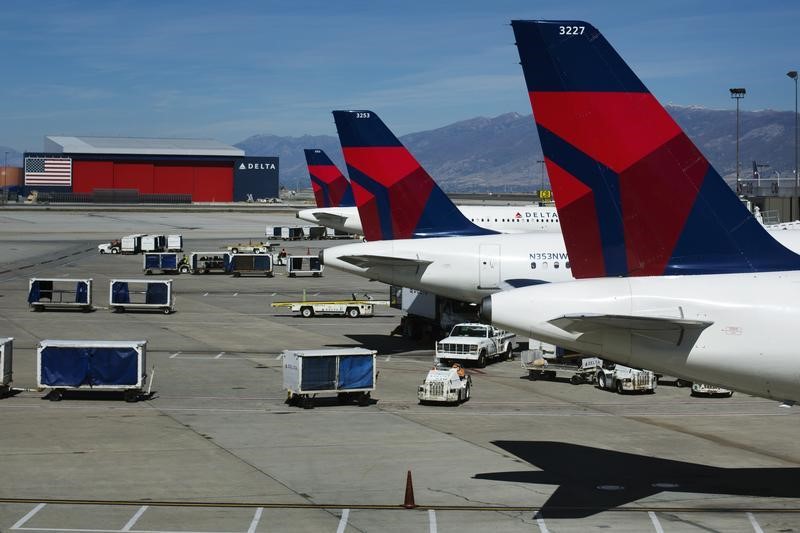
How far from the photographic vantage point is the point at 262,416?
118 ft

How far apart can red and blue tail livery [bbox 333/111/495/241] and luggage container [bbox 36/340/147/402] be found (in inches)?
663

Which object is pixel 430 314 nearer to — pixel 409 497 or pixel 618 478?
pixel 618 478

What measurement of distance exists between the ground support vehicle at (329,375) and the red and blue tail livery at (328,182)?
75657 millimetres

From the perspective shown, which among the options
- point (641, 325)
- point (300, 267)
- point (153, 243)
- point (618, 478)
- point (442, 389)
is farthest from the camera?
point (153, 243)

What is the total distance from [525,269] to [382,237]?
7.67 metres

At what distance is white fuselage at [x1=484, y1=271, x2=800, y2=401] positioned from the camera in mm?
21891

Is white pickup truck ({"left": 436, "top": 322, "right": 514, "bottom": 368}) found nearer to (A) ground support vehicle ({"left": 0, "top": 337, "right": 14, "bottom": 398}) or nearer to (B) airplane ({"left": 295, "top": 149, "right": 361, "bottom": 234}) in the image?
(A) ground support vehicle ({"left": 0, "top": 337, "right": 14, "bottom": 398})

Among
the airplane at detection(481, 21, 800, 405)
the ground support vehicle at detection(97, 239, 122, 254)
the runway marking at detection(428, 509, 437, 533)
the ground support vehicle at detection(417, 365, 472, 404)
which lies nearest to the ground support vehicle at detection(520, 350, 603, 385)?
the ground support vehicle at detection(417, 365, 472, 404)

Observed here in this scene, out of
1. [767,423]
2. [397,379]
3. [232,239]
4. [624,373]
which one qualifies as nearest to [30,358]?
[397,379]

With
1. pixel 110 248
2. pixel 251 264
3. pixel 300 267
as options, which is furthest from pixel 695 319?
pixel 110 248

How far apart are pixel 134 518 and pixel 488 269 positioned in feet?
89.9

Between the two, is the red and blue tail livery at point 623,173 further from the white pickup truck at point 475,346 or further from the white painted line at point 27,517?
the white pickup truck at point 475,346

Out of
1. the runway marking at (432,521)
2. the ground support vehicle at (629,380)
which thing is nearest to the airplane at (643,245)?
the runway marking at (432,521)

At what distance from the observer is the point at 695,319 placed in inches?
876
